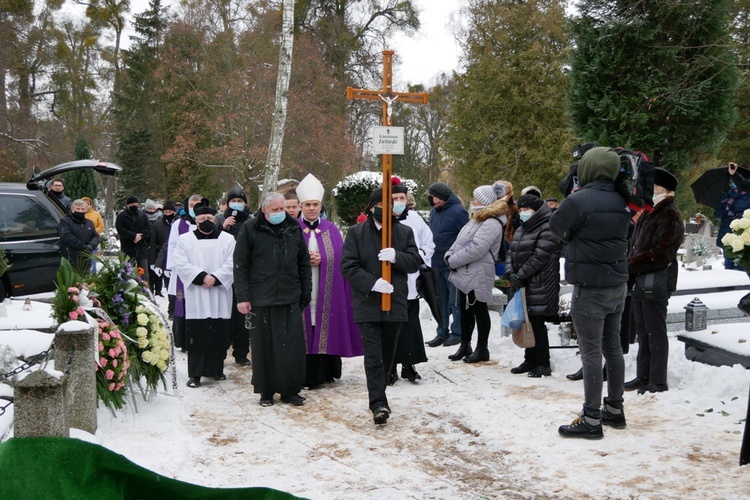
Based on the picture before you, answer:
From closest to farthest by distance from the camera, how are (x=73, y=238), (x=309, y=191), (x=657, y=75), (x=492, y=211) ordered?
(x=309, y=191) < (x=492, y=211) < (x=73, y=238) < (x=657, y=75)

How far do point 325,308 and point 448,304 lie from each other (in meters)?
2.73

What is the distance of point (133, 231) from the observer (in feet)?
47.6

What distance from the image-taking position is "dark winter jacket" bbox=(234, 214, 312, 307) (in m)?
7.03

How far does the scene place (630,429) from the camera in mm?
5922

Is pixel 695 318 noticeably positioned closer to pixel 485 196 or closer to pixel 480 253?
pixel 480 253

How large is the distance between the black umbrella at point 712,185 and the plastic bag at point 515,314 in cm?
246

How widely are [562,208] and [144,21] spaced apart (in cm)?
4303

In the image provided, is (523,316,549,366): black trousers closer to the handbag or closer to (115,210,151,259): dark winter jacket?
the handbag

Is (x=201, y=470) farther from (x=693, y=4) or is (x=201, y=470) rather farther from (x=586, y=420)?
(x=693, y=4)

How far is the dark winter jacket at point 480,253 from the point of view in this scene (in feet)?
28.1

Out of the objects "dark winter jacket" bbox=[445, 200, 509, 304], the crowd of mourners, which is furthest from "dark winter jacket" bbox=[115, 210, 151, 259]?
"dark winter jacket" bbox=[445, 200, 509, 304]

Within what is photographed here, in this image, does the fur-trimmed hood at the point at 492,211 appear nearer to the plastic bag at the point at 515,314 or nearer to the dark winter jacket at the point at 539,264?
the dark winter jacket at the point at 539,264

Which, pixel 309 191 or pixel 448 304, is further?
pixel 448 304

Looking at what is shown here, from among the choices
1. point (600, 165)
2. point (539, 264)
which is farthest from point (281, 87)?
point (600, 165)
